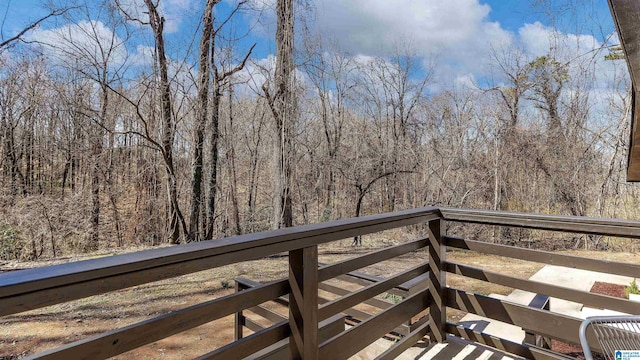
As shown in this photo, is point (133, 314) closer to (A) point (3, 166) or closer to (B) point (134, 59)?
(B) point (134, 59)

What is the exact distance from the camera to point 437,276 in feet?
7.35

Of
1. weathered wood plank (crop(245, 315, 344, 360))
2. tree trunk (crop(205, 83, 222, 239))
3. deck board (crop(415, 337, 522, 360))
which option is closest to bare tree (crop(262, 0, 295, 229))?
tree trunk (crop(205, 83, 222, 239))

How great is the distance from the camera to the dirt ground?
2.83 m

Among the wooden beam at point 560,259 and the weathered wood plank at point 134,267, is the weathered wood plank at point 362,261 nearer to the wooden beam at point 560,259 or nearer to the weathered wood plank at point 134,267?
the weathered wood plank at point 134,267

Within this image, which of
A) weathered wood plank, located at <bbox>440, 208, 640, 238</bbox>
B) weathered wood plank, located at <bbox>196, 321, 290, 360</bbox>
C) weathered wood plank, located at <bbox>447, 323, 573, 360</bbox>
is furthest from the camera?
weathered wood plank, located at <bbox>447, 323, 573, 360</bbox>

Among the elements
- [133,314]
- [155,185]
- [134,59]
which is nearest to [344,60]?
[134,59]

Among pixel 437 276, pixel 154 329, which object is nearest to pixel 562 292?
pixel 437 276

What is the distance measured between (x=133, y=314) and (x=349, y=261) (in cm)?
289

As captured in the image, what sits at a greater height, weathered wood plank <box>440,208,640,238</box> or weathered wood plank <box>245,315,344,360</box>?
weathered wood plank <box>440,208,640,238</box>

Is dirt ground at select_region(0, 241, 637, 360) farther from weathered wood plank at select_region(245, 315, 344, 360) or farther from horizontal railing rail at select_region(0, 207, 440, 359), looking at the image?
horizontal railing rail at select_region(0, 207, 440, 359)

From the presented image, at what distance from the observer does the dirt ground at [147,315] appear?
283 cm

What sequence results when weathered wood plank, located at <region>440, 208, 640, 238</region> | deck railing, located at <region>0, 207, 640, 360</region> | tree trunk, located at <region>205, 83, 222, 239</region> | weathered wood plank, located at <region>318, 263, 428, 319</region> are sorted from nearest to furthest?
deck railing, located at <region>0, 207, 640, 360</region>, weathered wood plank, located at <region>318, 263, 428, 319</region>, weathered wood plank, located at <region>440, 208, 640, 238</region>, tree trunk, located at <region>205, 83, 222, 239</region>

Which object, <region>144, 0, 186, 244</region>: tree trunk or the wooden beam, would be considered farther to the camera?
<region>144, 0, 186, 244</region>: tree trunk

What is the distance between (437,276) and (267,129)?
6.15 meters
